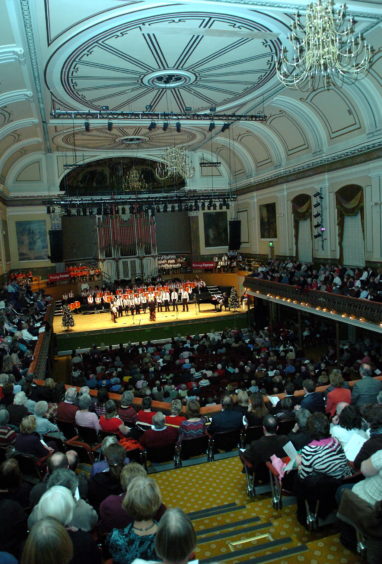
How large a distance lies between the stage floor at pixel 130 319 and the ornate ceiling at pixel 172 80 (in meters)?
8.28

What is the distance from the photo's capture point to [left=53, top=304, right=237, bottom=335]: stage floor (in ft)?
70.7

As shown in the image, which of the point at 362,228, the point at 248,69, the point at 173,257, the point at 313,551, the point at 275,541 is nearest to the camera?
the point at 313,551

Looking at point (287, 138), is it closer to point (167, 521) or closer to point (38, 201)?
point (38, 201)

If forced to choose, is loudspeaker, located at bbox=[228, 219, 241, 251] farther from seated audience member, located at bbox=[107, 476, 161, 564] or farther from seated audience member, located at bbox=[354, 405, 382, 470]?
seated audience member, located at bbox=[107, 476, 161, 564]

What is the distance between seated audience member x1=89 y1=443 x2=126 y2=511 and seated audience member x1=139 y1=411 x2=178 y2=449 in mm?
1514

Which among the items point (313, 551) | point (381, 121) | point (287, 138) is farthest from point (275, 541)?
point (287, 138)

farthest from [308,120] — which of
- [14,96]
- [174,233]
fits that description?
[174,233]

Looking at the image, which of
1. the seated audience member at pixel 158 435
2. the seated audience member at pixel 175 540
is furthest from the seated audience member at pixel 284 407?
the seated audience member at pixel 175 540

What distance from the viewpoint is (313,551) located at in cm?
356

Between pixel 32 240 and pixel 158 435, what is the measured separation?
2486cm

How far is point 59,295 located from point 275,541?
25.3 m

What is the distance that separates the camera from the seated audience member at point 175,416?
6.08 m

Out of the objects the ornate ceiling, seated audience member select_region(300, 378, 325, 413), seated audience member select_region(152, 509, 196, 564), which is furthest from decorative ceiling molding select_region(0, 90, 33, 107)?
seated audience member select_region(152, 509, 196, 564)

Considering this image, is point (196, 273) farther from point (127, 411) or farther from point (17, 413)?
point (17, 413)
